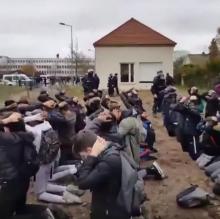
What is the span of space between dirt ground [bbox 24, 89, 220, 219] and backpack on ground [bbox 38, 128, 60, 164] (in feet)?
2.89

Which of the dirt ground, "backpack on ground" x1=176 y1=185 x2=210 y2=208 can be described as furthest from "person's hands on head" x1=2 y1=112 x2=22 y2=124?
"backpack on ground" x1=176 y1=185 x2=210 y2=208

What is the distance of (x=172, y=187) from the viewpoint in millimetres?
10406

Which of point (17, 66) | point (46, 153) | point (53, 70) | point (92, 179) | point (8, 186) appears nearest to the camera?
point (92, 179)

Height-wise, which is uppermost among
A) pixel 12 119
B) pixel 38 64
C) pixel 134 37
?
pixel 134 37

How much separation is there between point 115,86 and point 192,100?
22.0 m

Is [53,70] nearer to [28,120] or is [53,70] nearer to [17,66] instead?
[17,66]

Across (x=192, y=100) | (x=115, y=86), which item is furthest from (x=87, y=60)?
(x=192, y=100)

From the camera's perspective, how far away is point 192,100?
1302 cm

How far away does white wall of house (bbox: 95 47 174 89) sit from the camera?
44.3m

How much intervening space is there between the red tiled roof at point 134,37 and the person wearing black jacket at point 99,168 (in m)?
39.5

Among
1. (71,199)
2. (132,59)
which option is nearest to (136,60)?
(132,59)

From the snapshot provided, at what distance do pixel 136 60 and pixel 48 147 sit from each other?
36.3m

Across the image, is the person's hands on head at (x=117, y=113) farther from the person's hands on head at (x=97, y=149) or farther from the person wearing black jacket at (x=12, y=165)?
the person's hands on head at (x=97, y=149)

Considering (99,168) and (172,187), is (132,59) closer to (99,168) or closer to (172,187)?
(172,187)
